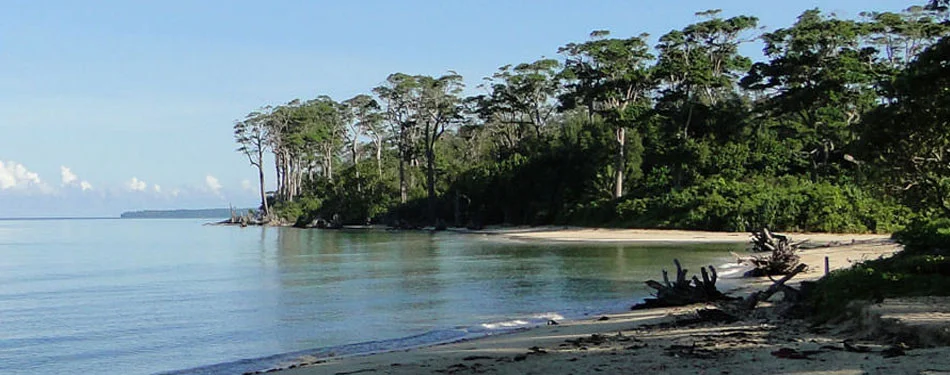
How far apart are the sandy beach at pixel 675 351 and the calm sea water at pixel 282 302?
88.1 inches

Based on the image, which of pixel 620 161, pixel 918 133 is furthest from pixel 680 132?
pixel 918 133

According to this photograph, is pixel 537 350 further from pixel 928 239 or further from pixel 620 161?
pixel 620 161

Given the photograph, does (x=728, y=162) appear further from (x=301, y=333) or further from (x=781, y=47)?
(x=301, y=333)

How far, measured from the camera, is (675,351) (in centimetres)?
925

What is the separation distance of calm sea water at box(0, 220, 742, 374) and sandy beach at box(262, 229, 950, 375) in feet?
7.34

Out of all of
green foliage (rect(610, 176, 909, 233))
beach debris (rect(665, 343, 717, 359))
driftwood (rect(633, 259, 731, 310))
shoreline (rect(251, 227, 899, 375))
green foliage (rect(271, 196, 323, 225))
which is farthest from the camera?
green foliage (rect(271, 196, 323, 225))

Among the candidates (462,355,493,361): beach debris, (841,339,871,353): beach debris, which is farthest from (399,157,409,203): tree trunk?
(841,339,871,353): beach debris

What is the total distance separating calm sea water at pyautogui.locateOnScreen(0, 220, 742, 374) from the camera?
1412cm

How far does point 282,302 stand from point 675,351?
13.6 meters

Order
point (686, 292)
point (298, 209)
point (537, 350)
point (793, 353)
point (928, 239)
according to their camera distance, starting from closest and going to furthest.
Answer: point (793, 353) → point (537, 350) → point (928, 239) → point (686, 292) → point (298, 209)

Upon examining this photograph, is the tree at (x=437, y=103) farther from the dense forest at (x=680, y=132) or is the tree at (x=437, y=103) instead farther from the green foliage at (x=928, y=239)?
the green foliage at (x=928, y=239)

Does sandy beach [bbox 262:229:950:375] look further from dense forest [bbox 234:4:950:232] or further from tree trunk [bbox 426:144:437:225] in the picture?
tree trunk [bbox 426:144:437:225]

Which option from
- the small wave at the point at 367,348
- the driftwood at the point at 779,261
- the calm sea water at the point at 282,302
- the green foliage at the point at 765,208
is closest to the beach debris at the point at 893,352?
the small wave at the point at 367,348

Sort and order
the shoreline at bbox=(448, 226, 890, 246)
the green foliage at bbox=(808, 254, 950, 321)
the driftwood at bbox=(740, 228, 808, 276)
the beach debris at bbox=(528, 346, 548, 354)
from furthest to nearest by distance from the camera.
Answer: the shoreline at bbox=(448, 226, 890, 246) < the driftwood at bbox=(740, 228, 808, 276) < the green foliage at bbox=(808, 254, 950, 321) < the beach debris at bbox=(528, 346, 548, 354)
